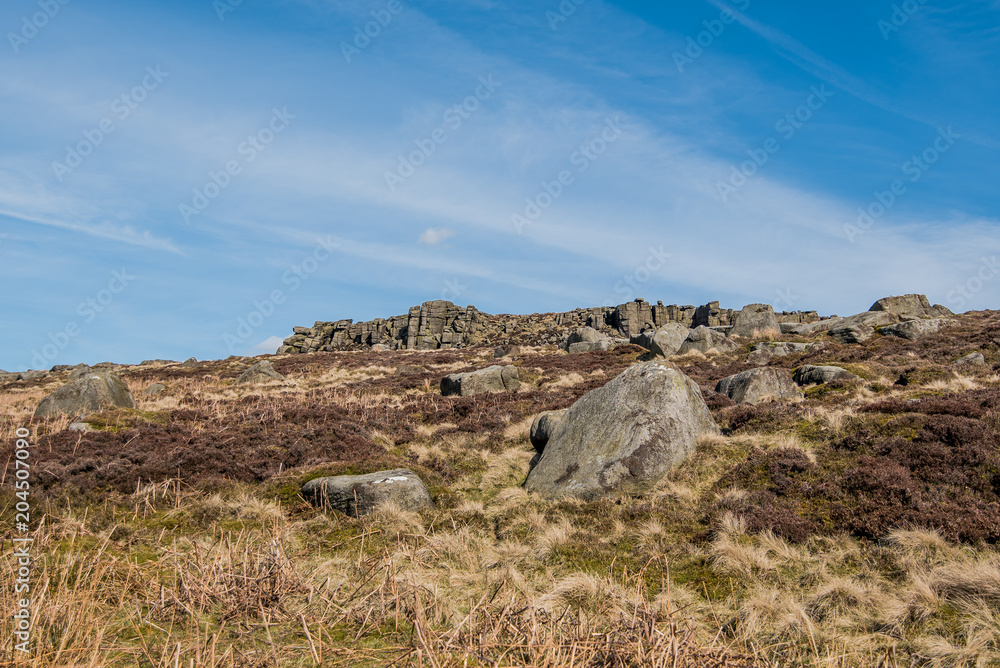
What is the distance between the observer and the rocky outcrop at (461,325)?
87.4 m

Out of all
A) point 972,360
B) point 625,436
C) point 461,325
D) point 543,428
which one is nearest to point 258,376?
point 543,428

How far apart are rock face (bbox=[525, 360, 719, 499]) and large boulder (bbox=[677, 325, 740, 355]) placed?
72.9 feet

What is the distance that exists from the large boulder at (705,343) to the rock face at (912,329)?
7948 millimetres

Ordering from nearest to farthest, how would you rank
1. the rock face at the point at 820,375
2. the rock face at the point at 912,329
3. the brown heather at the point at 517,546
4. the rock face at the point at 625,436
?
the brown heather at the point at 517,546 < the rock face at the point at 625,436 < the rock face at the point at 820,375 < the rock face at the point at 912,329

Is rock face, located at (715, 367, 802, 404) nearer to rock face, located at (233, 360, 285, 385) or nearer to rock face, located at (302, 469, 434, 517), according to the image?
rock face, located at (302, 469, 434, 517)

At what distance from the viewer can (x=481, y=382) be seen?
25.1 metres

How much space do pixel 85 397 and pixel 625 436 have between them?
2184 centimetres

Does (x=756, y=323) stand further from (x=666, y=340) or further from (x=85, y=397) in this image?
(x=85, y=397)

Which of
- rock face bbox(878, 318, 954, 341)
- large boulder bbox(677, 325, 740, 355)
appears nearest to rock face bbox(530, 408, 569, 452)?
large boulder bbox(677, 325, 740, 355)

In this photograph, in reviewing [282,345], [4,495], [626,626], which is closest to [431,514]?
[626,626]

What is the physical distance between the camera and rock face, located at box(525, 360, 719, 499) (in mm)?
10805

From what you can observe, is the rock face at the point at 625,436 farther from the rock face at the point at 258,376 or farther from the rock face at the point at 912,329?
the rock face at the point at 258,376

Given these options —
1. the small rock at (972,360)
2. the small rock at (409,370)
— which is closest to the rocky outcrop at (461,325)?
the small rock at (409,370)

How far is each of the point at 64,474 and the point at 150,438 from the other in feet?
12.2
